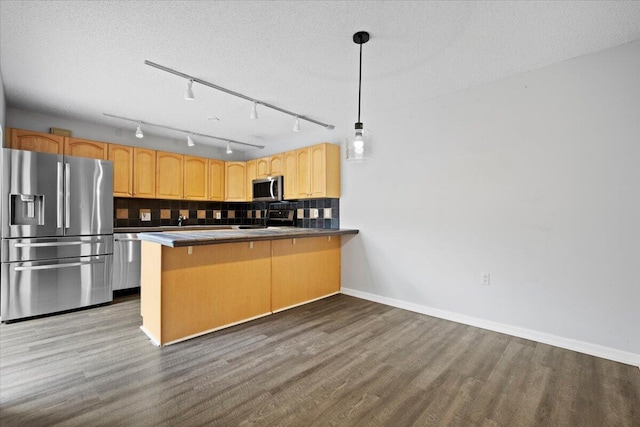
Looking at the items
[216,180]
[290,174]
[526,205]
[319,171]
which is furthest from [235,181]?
[526,205]

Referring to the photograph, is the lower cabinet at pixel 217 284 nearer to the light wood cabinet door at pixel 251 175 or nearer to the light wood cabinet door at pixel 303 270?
the light wood cabinet door at pixel 303 270

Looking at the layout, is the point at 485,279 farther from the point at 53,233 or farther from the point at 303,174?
the point at 53,233

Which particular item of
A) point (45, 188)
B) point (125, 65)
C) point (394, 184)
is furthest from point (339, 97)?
point (45, 188)

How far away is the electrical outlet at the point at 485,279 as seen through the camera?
10.0 feet

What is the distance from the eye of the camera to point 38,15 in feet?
6.74

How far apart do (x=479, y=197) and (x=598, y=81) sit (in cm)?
128

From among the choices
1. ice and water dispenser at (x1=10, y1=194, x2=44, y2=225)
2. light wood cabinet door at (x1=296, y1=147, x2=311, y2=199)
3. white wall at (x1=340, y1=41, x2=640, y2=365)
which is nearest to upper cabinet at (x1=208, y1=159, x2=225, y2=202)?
light wood cabinet door at (x1=296, y1=147, x2=311, y2=199)

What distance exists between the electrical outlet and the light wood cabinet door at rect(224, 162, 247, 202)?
13.5ft

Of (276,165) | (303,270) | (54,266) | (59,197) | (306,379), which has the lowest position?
(306,379)

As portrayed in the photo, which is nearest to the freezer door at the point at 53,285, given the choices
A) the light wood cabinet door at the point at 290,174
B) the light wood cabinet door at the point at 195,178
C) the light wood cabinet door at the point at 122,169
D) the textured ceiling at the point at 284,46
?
the light wood cabinet door at the point at 122,169

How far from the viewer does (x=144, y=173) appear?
468cm

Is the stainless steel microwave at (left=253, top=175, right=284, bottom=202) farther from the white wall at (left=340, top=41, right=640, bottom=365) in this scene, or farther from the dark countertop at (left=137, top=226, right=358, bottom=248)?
the white wall at (left=340, top=41, right=640, bottom=365)

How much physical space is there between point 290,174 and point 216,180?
1641mm

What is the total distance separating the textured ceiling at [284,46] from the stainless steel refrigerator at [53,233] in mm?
848
